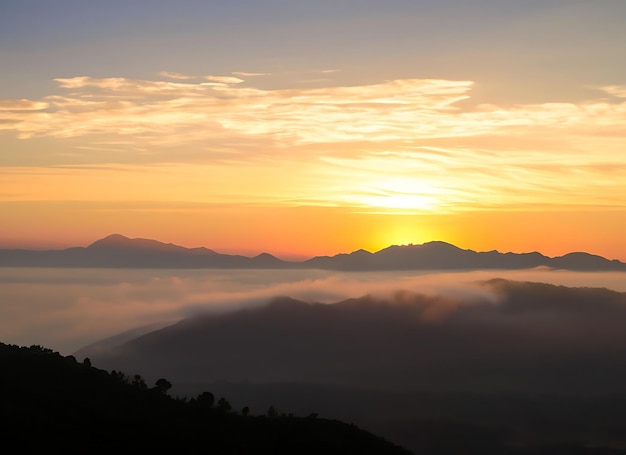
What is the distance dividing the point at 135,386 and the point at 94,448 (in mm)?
15185

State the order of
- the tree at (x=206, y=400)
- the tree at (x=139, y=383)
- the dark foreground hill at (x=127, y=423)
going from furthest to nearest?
the tree at (x=139, y=383), the tree at (x=206, y=400), the dark foreground hill at (x=127, y=423)

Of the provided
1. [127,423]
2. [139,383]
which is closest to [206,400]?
[139,383]

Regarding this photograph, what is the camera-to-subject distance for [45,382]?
179 ft

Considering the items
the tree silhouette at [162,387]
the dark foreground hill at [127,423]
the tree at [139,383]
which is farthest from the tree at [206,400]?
the tree at [139,383]

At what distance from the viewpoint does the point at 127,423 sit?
4678 cm

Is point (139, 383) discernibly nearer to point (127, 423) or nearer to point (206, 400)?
point (206, 400)

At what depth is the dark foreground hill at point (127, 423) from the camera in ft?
141

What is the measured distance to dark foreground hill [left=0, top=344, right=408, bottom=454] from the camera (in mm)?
43125

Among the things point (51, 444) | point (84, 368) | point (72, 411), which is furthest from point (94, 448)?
Result: point (84, 368)

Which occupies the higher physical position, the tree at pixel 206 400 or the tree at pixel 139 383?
the tree at pixel 139 383

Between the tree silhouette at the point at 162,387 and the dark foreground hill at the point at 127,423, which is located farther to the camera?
the tree silhouette at the point at 162,387

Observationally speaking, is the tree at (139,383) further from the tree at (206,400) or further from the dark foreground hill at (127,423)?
the tree at (206,400)

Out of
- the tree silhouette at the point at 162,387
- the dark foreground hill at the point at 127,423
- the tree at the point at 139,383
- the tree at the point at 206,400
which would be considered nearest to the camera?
the dark foreground hill at the point at 127,423

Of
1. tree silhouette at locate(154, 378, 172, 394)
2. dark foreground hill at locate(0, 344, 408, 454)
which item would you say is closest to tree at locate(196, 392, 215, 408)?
dark foreground hill at locate(0, 344, 408, 454)
